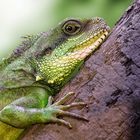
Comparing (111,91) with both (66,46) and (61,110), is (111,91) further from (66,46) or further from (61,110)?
(66,46)

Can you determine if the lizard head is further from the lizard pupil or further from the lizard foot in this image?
the lizard foot

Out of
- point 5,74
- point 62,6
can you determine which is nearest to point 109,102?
point 5,74

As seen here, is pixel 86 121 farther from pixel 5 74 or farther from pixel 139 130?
pixel 5 74

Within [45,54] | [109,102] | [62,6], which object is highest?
[62,6]

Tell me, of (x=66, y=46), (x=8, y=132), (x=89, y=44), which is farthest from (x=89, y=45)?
(x=8, y=132)

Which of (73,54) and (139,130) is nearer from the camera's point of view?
(139,130)

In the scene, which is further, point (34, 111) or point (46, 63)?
point (46, 63)
